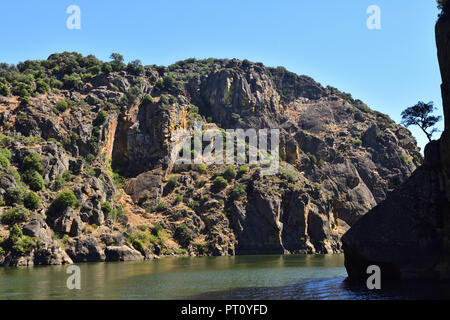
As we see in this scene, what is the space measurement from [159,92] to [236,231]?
59.3 m

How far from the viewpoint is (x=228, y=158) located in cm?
12512

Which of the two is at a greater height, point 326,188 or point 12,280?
point 326,188

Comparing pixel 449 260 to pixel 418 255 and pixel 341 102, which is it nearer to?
pixel 418 255

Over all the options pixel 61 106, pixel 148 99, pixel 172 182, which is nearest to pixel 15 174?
pixel 61 106

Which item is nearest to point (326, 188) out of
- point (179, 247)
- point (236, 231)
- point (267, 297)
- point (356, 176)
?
point (356, 176)

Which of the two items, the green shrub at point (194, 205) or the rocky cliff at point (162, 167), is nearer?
the rocky cliff at point (162, 167)

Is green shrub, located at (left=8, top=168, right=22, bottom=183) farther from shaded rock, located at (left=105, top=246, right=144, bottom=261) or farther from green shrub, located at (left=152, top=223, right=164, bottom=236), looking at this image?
green shrub, located at (left=152, top=223, right=164, bottom=236)

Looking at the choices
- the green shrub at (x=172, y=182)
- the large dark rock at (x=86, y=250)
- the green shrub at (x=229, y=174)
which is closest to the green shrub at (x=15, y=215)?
the large dark rock at (x=86, y=250)

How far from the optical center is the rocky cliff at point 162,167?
250ft

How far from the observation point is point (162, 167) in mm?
115688

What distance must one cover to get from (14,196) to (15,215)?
492 centimetres

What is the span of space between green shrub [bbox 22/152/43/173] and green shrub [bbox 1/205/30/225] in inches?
557

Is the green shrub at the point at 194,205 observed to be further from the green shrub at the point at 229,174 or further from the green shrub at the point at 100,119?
the green shrub at the point at 100,119

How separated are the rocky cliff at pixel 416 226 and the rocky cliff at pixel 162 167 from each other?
8323mm
